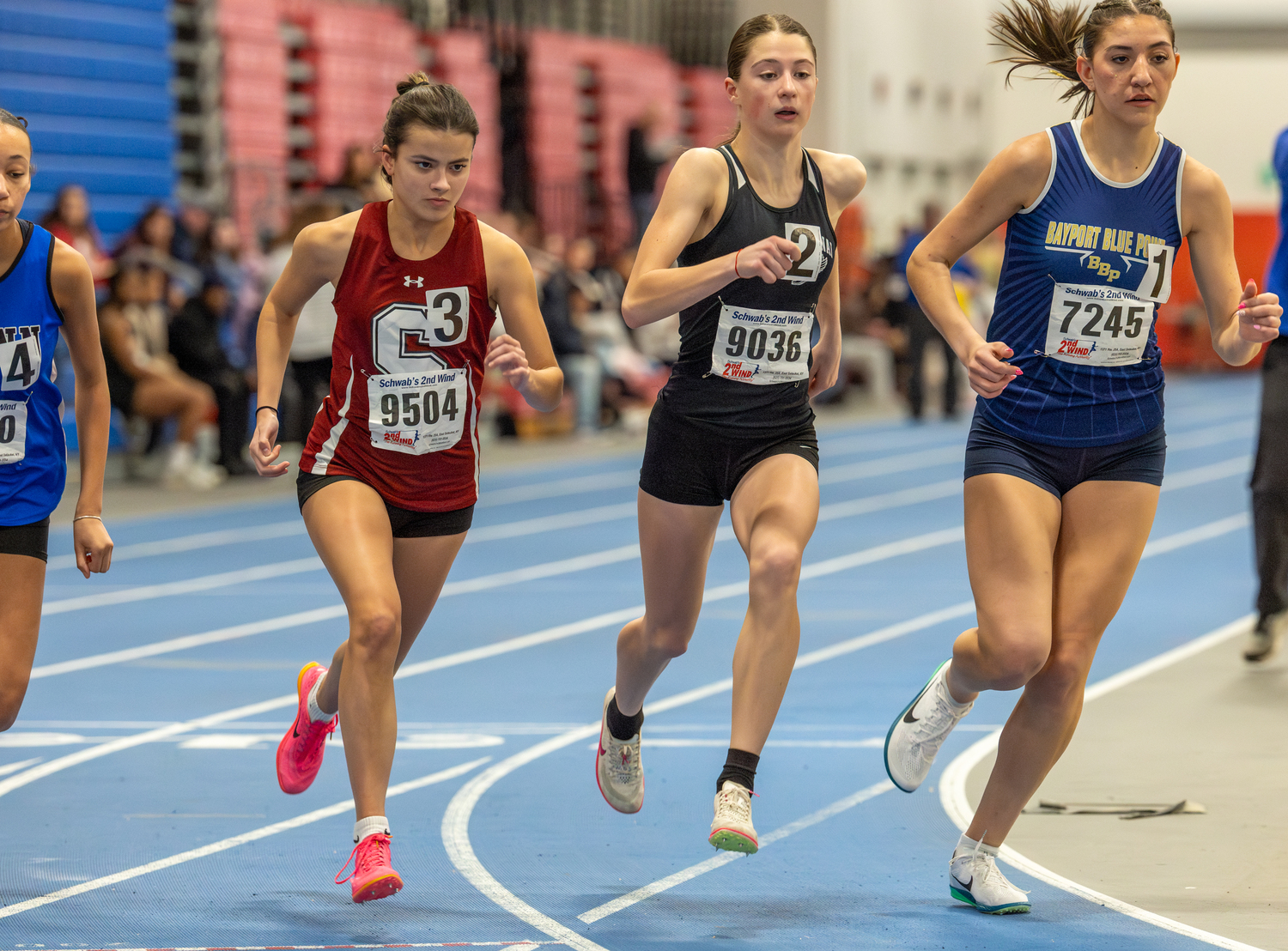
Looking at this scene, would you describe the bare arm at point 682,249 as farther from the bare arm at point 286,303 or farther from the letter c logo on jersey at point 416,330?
the bare arm at point 286,303

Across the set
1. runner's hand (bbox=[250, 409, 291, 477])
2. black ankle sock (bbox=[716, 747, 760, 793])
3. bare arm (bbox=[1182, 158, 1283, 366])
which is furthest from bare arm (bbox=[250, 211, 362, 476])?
bare arm (bbox=[1182, 158, 1283, 366])

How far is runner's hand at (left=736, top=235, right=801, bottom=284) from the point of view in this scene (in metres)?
4.40

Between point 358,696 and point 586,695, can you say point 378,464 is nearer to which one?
point 358,696

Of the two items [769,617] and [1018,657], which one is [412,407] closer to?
[769,617]

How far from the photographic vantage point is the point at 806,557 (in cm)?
1180

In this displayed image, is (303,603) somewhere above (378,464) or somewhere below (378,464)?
below

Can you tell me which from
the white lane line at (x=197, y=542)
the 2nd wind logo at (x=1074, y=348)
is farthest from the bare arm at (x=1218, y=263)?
the white lane line at (x=197, y=542)

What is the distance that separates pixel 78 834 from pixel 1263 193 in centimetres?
3185

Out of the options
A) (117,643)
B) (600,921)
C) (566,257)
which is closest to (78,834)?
(600,921)

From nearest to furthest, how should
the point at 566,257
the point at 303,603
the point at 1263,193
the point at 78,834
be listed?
1. the point at 78,834
2. the point at 303,603
3. the point at 566,257
4. the point at 1263,193

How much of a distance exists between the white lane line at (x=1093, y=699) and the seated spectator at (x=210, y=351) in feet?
27.6

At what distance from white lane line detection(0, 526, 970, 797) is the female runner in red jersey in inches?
78.5

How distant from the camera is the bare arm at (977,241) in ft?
14.5

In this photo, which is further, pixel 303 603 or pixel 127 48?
pixel 127 48
